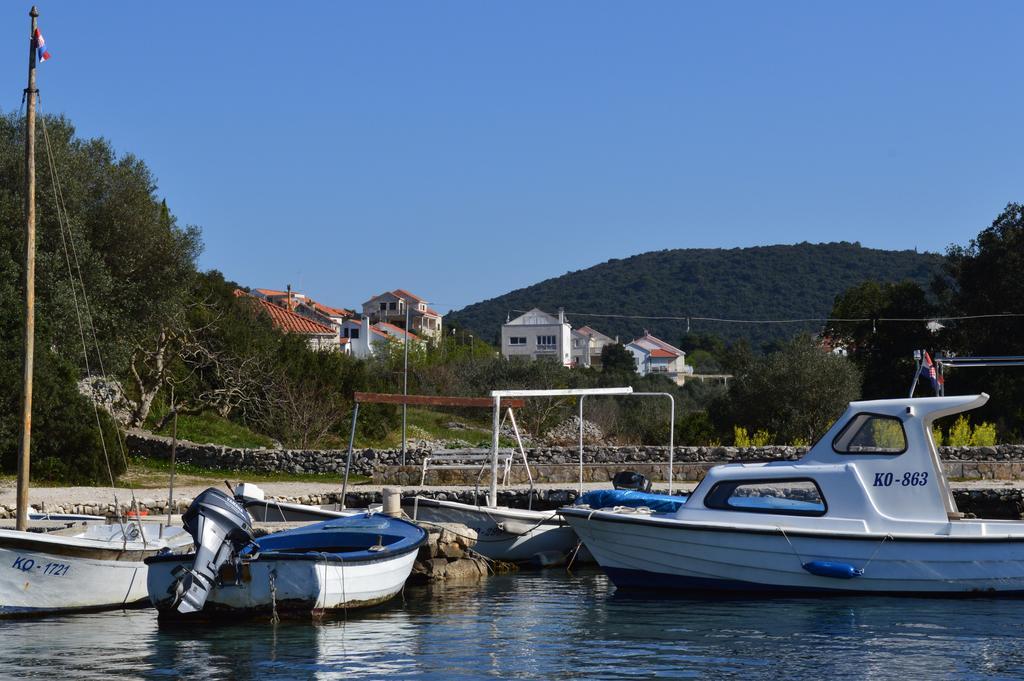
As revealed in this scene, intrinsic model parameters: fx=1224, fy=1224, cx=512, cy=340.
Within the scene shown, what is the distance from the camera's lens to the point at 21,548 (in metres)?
14.0

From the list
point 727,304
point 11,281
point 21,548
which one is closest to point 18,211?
point 11,281

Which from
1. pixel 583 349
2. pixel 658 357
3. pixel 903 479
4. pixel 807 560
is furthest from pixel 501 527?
pixel 583 349

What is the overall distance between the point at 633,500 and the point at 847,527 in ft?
11.8

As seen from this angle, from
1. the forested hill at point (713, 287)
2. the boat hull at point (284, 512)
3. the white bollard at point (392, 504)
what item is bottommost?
the boat hull at point (284, 512)

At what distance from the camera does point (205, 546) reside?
44.4ft

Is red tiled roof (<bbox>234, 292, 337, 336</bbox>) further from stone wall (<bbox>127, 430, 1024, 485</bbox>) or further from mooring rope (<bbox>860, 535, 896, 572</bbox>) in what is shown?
mooring rope (<bbox>860, 535, 896, 572</bbox>)

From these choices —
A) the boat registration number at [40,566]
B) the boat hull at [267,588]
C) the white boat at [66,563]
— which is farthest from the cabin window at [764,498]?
the boat registration number at [40,566]

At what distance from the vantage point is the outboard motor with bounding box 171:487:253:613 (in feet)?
44.4

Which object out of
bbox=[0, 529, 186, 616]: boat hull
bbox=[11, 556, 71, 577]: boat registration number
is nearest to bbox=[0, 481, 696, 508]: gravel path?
bbox=[0, 529, 186, 616]: boat hull

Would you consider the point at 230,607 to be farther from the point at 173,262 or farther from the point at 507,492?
the point at 173,262

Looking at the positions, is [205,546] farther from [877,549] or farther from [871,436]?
[871,436]

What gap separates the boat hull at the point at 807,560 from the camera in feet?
51.2

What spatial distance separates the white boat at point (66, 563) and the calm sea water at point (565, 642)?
0.29 metres

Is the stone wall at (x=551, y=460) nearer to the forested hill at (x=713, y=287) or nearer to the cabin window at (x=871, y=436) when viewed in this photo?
the cabin window at (x=871, y=436)
